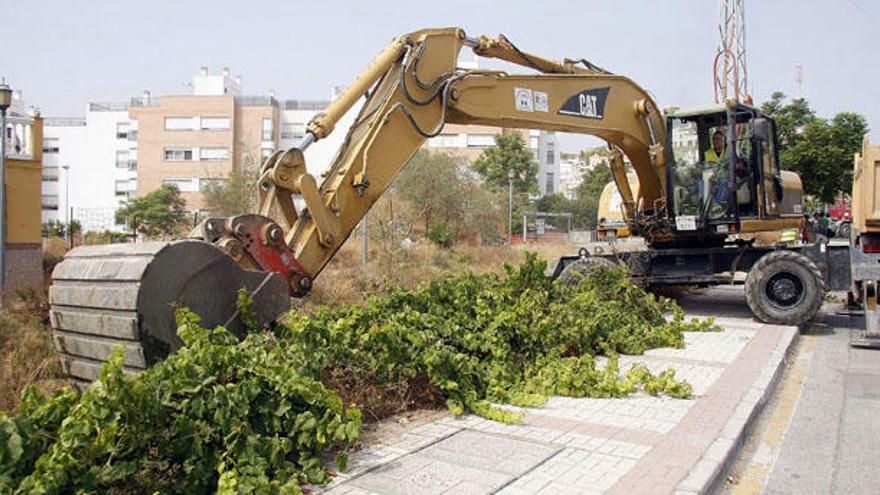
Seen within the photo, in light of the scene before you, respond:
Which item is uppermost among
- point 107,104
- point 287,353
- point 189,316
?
point 107,104

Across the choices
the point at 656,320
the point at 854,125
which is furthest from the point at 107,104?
the point at 656,320

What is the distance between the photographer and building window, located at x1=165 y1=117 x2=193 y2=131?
6781cm

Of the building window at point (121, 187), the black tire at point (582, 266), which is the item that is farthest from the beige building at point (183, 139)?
the black tire at point (582, 266)

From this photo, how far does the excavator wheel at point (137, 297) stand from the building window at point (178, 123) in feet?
221

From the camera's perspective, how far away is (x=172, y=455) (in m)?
3.92

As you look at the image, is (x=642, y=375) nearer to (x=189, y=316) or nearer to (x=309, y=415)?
(x=309, y=415)

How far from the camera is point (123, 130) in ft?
239

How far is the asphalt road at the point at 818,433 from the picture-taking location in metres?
4.96

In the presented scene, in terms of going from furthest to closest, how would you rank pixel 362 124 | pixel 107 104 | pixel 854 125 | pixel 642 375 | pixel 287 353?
pixel 107 104, pixel 854 125, pixel 362 124, pixel 642 375, pixel 287 353

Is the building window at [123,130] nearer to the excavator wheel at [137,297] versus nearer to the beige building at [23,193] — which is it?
the beige building at [23,193]

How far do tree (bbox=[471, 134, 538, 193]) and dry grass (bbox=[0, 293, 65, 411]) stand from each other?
4691 cm

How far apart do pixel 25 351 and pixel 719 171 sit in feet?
33.7

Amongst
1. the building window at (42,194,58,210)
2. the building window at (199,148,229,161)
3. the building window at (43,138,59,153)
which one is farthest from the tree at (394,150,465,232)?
the building window at (43,138,59,153)

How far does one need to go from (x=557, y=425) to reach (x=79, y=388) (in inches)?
144
